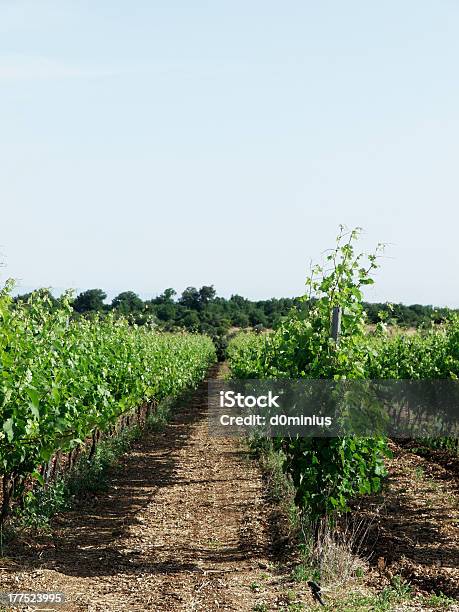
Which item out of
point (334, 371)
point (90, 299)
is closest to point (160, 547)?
point (334, 371)

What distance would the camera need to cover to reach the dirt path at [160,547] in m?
5.83

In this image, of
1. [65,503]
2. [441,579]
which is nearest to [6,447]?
[65,503]

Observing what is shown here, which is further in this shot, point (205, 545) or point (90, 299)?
point (90, 299)

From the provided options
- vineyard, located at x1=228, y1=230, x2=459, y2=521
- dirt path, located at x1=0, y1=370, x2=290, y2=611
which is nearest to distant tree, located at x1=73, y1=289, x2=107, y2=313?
dirt path, located at x1=0, y1=370, x2=290, y2=611

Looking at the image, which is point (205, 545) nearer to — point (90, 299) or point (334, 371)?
point (334, 371)

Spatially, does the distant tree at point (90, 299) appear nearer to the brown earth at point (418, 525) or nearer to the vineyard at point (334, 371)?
the brown earth at point (418, 525)

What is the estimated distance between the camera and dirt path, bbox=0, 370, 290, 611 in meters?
5.83

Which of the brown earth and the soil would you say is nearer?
the soil

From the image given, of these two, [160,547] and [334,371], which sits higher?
[334,371]

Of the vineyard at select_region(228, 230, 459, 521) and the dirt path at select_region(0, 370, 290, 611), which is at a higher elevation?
the vineyard at select_region(228, 230, 459, 521)

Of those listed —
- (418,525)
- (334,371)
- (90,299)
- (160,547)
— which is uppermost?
(90,299)

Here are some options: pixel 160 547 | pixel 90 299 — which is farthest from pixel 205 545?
pixel 90 299

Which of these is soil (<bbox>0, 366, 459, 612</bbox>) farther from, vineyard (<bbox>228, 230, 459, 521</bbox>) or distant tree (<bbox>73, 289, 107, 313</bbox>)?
distant tree (<bbox>73, 289, 107, 313</bbox>)

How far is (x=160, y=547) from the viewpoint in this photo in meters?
7.25
